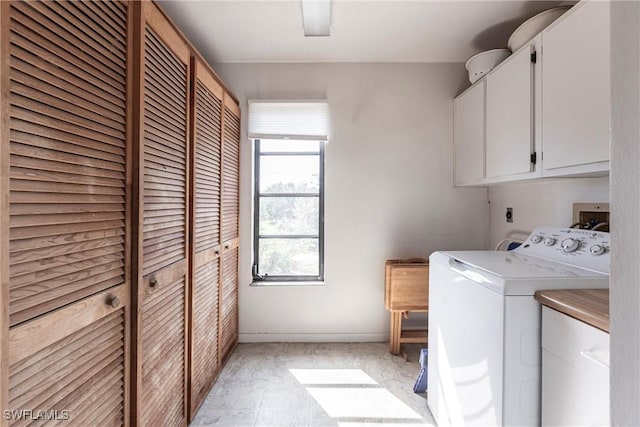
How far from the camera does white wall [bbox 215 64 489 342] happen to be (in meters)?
2.65

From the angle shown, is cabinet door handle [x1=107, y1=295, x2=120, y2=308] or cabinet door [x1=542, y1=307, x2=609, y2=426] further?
cabinet door handle [x1=107, y1=295, x2=120, y2=308]

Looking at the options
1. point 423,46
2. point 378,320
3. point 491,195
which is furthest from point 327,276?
point 423,46

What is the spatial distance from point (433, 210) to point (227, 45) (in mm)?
2138

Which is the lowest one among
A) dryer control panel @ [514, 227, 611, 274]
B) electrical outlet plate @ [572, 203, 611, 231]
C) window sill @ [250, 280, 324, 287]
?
window sill @ [250, 280, 324, 287]

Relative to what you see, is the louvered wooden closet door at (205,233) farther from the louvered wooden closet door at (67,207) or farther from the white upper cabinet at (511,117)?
the white upper cabinet at (511,117)

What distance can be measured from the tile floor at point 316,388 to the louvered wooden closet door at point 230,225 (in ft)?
0.77

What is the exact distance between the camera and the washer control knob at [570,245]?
138 cm

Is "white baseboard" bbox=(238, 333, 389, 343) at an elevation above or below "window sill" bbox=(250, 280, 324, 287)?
below

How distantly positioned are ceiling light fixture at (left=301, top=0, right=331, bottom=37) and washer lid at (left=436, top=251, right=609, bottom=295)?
1643mm

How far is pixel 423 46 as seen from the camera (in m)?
2.40

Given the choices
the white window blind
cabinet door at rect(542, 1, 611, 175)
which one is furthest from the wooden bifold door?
cabinet door at rect(542, 1, 611, 175)

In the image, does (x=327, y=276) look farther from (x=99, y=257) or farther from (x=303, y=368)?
(x=99, y=257)

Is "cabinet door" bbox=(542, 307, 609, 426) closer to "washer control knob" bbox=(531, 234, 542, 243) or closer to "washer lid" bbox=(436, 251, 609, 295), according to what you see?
"washer lid" bbox=(436, 251, 609, 295)

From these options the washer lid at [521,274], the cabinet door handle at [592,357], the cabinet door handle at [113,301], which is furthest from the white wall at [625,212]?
the cabinet door handle at [113,301]
